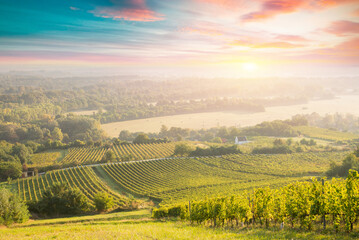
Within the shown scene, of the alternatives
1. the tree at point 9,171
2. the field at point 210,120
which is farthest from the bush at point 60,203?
the field at point 210,120

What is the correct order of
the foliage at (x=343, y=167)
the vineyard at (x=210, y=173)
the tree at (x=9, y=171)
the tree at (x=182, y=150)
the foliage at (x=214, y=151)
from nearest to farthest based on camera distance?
the vineyard at (x=210, y=173) → the foliage at (x=343, y=167) → the tree at (x=9, y=171) → the foliage at (x=214, y=151) → the tree at (x=182, y=150)

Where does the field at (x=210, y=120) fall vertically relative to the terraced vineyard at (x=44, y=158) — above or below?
above

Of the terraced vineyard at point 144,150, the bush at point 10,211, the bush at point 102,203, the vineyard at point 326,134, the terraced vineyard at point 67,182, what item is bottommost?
the terraced vineyard at point 67,182

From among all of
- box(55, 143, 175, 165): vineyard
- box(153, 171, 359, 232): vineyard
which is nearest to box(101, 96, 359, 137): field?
box(55, 143, 175, 165): vineyard

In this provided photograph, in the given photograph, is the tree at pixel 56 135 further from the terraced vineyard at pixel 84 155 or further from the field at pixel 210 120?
the terraced vineyard at pixel 84 155

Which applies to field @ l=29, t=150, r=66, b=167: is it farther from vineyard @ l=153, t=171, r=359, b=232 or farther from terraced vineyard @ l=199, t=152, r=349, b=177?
vineyard @ l=153, t=171, r=359, b=232
